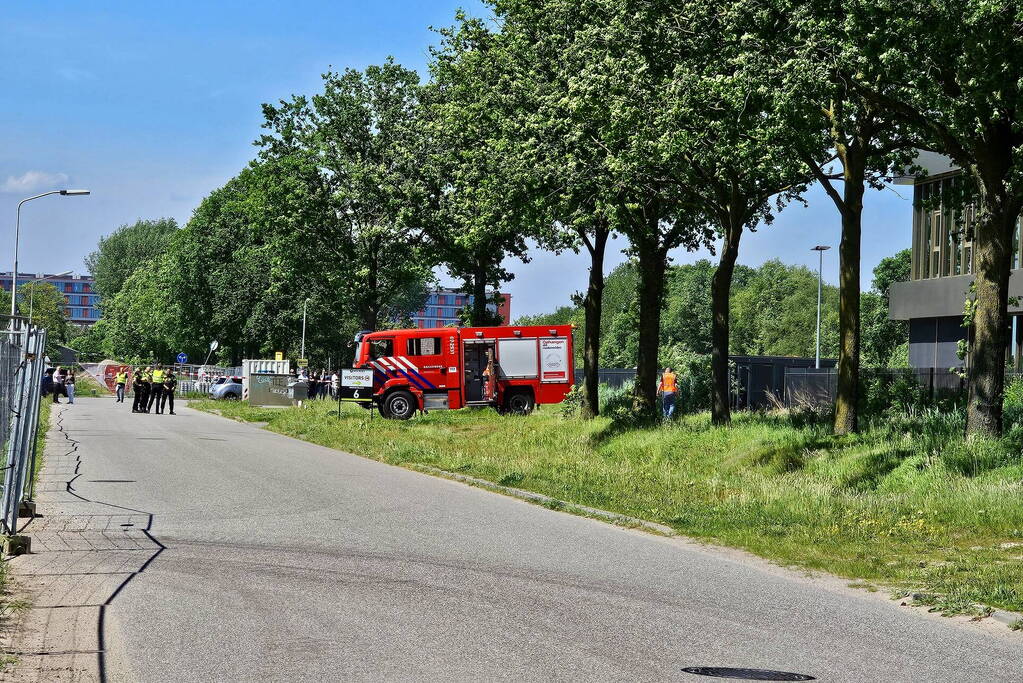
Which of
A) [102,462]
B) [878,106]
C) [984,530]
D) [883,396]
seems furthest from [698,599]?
[883,396]

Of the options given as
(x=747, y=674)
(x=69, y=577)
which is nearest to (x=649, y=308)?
(x=69, y=577)

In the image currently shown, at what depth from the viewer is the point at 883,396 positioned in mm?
24453

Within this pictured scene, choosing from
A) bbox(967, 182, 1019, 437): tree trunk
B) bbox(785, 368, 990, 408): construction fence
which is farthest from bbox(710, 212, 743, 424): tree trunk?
bbox(967, 182, 1019, 437): tree trunk

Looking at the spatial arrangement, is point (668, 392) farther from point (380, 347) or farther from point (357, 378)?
point (380, 347)

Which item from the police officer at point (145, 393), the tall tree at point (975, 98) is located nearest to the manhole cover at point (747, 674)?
the tall tree at point (975, 98)

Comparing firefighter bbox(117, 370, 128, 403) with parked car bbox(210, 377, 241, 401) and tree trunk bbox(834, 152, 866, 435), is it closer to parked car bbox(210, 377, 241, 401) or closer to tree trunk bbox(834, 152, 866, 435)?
parked car bbox(210, 377, 241, 401)

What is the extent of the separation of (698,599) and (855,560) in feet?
8.67

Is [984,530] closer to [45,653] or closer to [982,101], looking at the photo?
[982,101]

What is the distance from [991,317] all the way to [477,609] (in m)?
11.6

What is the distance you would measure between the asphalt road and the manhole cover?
0.30 feet

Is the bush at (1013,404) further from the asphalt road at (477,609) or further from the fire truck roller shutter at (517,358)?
the fire truck roller shutter at (517,358)

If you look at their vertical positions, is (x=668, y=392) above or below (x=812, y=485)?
above

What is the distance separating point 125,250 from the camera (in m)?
136

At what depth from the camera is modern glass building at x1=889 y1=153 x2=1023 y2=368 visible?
143ft
